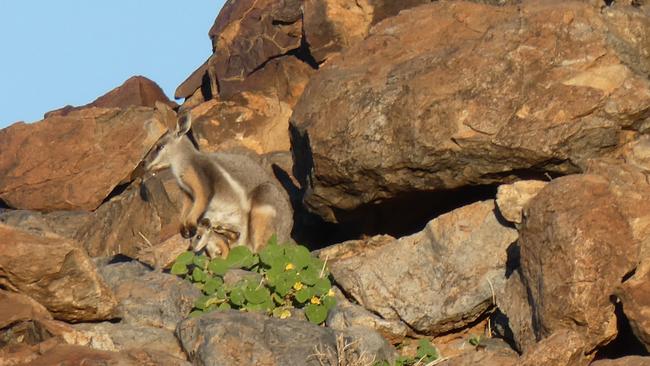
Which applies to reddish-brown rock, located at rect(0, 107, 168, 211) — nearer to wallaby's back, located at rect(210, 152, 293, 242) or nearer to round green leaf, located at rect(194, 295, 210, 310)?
wallaby's back, located at rect(210, 152, 293, 242)

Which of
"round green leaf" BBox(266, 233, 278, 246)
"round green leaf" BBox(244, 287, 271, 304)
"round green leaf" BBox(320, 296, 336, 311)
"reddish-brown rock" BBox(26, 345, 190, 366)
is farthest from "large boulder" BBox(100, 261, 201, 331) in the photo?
"reddish-brown rock" BBox(26, 345, 190, 366)

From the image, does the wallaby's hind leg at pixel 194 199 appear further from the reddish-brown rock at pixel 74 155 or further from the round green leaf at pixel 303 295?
the round green leaf at pixel 303 295

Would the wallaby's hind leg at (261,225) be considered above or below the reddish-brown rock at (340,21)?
below

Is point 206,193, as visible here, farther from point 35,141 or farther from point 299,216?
point 35,141

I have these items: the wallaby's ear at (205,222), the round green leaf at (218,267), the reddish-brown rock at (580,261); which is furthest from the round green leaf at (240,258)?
the reddish-brown rock at (580,261)

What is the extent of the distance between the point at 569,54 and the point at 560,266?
9.17ft

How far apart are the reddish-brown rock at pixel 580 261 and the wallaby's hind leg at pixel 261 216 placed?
4707 millimetres

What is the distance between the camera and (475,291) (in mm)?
11977

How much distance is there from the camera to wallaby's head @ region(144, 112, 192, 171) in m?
15.8

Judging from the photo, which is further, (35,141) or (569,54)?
(35,141)

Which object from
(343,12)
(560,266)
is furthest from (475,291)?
(343,12)

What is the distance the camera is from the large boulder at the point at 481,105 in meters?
12.4

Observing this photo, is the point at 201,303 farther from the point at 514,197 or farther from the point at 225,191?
the point at 225,191

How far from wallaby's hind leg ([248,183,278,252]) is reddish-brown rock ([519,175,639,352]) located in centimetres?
471
